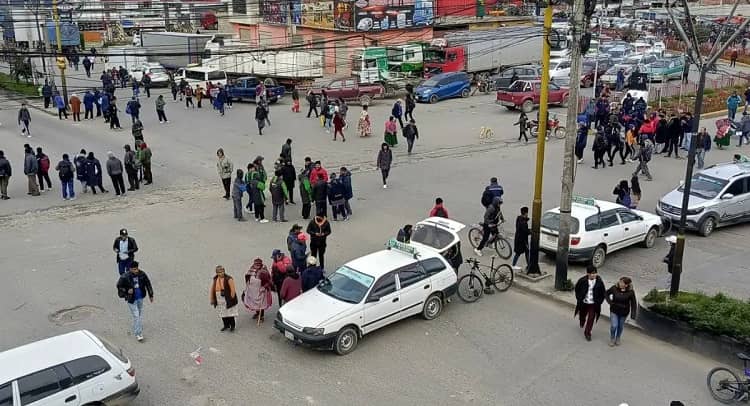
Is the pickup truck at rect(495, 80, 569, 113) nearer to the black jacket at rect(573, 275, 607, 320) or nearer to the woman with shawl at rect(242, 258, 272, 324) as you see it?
the black jacket at rect(573, 275, 607, 320)

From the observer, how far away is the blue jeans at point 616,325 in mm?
12148

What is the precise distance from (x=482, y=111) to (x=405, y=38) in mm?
11550

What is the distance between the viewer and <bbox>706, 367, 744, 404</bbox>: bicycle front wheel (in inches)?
407

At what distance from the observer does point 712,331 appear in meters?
11.7

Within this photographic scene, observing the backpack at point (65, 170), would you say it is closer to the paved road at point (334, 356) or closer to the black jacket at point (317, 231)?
the paved road at point (334, 356)

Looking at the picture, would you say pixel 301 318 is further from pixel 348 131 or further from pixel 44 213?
pixel 348 131

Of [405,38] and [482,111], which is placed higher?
[405,38]

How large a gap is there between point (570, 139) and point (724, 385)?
5.46 metres

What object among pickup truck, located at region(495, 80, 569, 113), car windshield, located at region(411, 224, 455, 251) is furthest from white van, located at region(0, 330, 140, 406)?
pickup truck, located at region(495, 80, 569, 113)

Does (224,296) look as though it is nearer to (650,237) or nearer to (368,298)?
(368,298)

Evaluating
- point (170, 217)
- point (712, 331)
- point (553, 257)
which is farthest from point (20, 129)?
point (712, 331)

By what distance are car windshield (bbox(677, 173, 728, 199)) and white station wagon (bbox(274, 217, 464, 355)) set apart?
8484 mm

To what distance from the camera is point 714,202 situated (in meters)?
18.3

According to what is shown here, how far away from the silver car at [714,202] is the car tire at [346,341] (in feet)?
33.1
